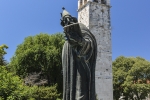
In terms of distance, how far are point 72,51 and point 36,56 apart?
988 inches

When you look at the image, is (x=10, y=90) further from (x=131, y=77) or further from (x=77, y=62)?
(x=131, y=77)

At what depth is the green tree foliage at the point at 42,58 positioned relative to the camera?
Answer: 29.4m

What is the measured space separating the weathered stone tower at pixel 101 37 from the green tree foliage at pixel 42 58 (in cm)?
535

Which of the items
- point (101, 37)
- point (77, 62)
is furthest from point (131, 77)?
point (77, 62)

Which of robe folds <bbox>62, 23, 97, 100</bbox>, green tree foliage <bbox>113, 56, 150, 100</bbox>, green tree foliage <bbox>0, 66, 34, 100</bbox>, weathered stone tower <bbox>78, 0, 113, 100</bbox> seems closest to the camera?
robe folds <bbox>62, 23, 97, 100</bbox>

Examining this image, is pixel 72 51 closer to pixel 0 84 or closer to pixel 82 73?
pixel 82 73

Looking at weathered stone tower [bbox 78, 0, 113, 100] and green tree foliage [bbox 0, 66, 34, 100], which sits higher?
weathered stone tower [bbox 78, 0, 113, 100]

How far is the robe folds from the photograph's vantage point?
5.02 m

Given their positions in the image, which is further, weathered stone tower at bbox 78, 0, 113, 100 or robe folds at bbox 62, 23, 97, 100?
weathered stone tower at bbox 78, 0, 113, 100

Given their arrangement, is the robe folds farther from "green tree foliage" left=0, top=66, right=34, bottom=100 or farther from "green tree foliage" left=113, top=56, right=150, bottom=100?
"green tree foliage" left=113, top=56, right=150, bottom=100

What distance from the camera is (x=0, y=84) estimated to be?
1303cm

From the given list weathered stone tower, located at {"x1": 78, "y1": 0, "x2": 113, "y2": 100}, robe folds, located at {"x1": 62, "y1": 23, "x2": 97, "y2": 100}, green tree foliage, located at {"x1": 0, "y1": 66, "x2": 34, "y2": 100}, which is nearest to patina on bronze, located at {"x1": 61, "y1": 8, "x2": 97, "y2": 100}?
robe folds, located at {"x1": 62, "y1": 23, "x2": 97, "y2": 100}

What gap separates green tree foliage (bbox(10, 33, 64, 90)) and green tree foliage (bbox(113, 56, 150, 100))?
12831mm

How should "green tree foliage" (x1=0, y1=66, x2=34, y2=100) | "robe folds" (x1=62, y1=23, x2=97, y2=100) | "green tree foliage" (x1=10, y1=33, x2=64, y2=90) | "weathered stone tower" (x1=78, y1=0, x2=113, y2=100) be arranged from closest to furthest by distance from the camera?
"robe folds" (x1=62, y1=23, x2=97, y2=100) < "green tree foliage" (x1=0, y1=66, x2=34, y2=100) < "green tree foliage" (x1=10, y1=33, x2=64, y2=90) < "weathered stone tower" (x1=78, y1=0, x2=113, y2=100)
